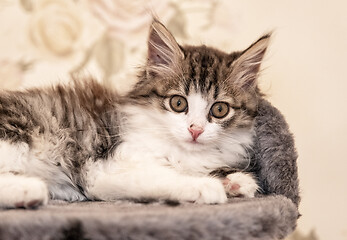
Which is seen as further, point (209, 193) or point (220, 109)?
point (220, 109)

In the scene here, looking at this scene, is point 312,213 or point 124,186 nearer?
point 124,186

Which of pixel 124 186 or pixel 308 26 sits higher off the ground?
pixel 308 26

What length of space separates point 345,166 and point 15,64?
1.93m

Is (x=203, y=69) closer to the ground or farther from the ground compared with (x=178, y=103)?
farther from the ground

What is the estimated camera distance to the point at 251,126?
5.60ft

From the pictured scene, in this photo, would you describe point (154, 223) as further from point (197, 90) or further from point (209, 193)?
point (197, 90)

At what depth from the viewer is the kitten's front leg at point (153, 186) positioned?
1.33 metres

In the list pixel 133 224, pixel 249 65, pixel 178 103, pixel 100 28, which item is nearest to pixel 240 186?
pixel 178 103

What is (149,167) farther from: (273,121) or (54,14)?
(54,14)

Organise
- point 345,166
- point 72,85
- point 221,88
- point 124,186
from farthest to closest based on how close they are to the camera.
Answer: point 345,166, point 72,85, point 221,88, point 124,186

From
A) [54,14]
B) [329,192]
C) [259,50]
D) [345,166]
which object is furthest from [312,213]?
[54,14]

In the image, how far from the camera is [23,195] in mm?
1205

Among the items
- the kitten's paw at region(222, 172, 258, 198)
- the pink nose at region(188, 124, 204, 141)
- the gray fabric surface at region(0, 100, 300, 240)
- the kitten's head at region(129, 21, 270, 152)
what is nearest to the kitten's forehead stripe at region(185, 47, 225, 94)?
the kitten's head at region(129, 21, 270, 152)

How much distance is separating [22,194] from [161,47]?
2.68 feet
